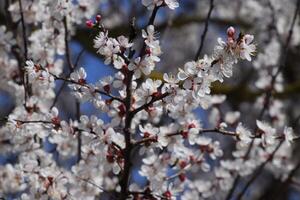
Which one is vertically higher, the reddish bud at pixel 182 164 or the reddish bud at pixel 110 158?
the reddish bud at pixel 182 164

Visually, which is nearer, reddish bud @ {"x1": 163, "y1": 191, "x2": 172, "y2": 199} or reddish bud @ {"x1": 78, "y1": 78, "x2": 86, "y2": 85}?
reddish bud @ {"x1": 78, "y1": 78, "x2": 86, "y2": 85}

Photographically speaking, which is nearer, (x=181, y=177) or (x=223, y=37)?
(x=181, y=177)

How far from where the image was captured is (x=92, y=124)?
2279 mm

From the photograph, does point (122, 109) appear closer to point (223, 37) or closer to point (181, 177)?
point (181, 177)

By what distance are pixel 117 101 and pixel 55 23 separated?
31.5 inches

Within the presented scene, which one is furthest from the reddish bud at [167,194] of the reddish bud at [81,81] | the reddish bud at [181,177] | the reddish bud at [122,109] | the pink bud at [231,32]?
the pink bud at [231,32]

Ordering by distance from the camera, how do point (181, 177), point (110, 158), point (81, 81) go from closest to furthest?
point (81, 81)
point (110, 158)
point (181, 177)

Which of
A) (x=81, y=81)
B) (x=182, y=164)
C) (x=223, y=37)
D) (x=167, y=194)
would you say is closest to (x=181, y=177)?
(x=182, y=164)

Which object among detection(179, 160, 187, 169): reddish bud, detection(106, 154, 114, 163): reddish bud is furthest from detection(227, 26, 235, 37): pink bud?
detection(179, 160, 187, 169): reddish bud

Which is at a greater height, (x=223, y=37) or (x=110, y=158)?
(x=223, y=37)

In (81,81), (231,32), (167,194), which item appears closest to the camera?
(231,32)

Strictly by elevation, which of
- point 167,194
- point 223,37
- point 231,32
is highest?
point 223,37

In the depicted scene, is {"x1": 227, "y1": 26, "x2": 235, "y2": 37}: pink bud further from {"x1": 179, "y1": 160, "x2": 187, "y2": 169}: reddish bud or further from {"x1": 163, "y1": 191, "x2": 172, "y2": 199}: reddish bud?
{"x1": 179, "y1": 160, "x2": 187, "y2": 169}: reddish bud

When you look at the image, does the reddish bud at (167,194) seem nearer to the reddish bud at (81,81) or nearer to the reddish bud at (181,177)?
the reddish bud at (181,177)
